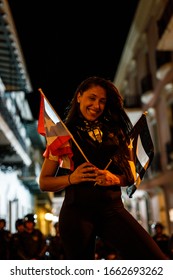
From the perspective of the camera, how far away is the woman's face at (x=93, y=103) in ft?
7.75

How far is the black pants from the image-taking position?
2.00 m

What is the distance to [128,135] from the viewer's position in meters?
2.46

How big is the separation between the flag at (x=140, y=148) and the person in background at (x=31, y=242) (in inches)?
252

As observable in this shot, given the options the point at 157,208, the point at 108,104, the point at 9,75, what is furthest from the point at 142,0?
the point at 108,104

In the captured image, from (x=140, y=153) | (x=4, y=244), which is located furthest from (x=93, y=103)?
(x=4, y=244)

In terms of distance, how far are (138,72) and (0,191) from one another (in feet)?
38.0

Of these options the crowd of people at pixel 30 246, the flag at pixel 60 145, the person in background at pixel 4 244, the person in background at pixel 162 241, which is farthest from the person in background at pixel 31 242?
the flag at pixel 60 145

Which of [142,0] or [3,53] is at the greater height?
[142,0]

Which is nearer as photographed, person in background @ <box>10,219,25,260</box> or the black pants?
the black pants

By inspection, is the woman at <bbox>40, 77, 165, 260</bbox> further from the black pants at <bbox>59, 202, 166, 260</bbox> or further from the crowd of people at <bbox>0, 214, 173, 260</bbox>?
the crowd of people at <bbox>0, 214, 173, 260</bbox>

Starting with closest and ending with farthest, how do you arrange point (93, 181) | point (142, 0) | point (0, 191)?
1. point (93, 181)
2. point (0, 191)
3. point (142, 0)

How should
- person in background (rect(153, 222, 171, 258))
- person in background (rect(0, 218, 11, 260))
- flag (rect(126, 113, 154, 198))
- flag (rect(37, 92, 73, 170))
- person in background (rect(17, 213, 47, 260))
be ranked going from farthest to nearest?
person in background (rect(153, 222, 171, 258)) → person in background (rect(17, 213, 47, 260)) → person in background (rect(0, 218, 11, 260)) → flag (rect(126, 113, 154, 198)) → flag (rect(37, 92, 73, 170))

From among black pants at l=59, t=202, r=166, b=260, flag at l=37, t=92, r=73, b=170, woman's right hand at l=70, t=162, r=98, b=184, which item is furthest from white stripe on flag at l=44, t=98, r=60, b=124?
black pants at l=59, t=202, r=166, b=260

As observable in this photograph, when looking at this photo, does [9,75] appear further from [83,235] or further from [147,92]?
[83,235]
